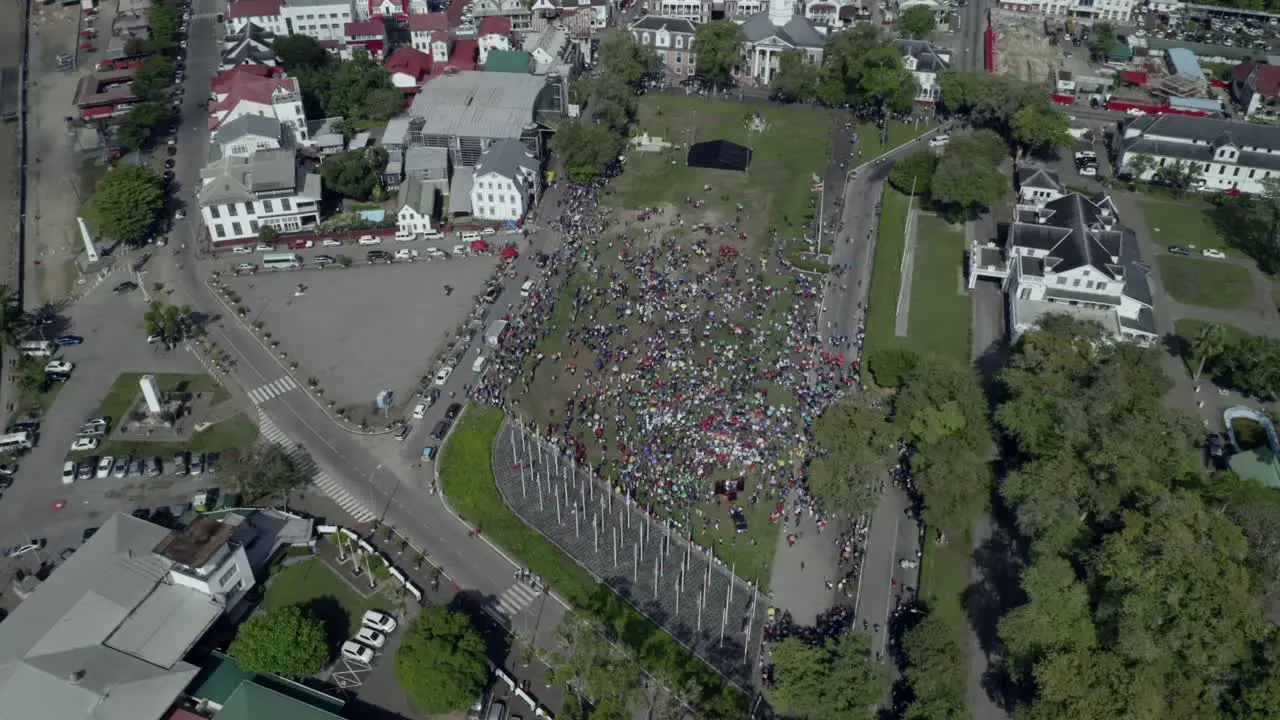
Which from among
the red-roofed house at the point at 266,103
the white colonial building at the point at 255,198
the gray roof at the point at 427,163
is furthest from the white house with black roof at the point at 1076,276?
the red-roofed house at the point at 266,103

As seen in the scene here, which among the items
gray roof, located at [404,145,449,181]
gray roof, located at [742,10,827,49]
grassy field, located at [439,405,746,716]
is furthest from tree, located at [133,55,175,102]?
gray roof, located at [742,10,827,49]

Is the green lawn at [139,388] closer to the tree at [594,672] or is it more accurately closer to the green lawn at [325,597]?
the green lawn at [325,597]

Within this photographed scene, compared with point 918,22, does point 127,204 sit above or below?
below

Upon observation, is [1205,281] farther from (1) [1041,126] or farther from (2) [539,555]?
(2) [539,555]

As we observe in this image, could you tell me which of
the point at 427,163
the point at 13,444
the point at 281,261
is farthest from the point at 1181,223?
the point at 13,444

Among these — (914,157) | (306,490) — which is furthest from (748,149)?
(306,490)

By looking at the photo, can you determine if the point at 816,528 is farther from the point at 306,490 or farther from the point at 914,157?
the point at 914,157
